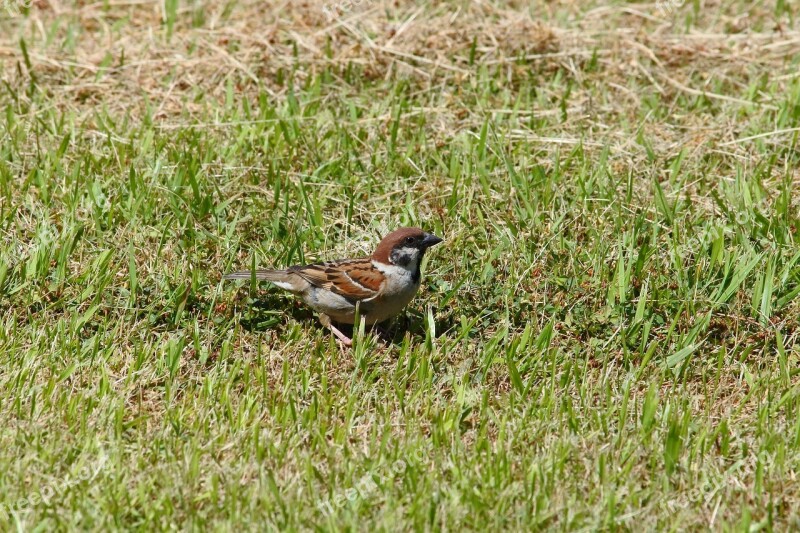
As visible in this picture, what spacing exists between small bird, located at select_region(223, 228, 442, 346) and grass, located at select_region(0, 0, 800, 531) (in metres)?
0.18

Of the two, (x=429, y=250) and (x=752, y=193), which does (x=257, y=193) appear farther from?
(x=752, y=193)

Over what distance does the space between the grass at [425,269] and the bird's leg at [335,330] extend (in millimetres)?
67

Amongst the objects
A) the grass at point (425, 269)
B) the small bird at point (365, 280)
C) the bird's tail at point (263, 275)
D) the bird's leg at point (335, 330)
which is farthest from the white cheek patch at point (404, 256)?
the bird's tail at point (263, 275)

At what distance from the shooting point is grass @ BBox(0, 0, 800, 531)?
435cm

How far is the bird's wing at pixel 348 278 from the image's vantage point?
5.49 m

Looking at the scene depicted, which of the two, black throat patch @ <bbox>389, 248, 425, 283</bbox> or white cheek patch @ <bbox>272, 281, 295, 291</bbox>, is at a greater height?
black throat patch @ <bbox>389, 248, 425, 283</bbox>

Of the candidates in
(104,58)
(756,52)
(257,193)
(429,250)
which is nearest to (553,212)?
(429,250)

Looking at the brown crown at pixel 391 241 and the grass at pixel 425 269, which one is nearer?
the grass at pixel 425 269

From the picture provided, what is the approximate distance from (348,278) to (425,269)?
56 cm

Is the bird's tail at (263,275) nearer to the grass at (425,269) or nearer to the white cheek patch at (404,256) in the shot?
the grass at (425,269)

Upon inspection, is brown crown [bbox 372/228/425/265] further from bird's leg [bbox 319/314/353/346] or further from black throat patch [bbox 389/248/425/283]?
bird's leg [bbox 319/314/353/346]

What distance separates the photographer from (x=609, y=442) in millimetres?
4645

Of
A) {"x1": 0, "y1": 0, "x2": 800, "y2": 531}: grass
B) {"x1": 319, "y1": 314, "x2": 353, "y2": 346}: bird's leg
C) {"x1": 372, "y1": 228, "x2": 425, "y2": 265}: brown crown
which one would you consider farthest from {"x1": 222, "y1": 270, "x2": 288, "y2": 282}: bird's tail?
{"x1": 372, "y1": 228, "x2": 425, "y2": 265}: brown crown

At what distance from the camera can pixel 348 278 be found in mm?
5535
